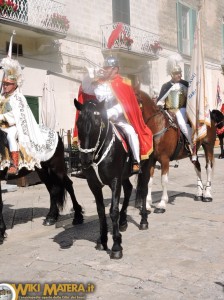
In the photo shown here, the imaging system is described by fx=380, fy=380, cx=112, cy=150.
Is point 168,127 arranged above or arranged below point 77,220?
above

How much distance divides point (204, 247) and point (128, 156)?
1522mm

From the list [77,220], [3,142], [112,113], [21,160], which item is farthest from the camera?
[77,220]

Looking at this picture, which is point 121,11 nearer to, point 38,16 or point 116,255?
point 38,16

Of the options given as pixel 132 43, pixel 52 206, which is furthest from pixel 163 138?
pixel 132 43

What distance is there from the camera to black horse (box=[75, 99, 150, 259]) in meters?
4.16

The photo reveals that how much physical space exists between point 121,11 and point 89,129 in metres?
16.7

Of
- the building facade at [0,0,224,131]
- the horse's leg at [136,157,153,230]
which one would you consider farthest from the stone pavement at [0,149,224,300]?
the building facade at [0,0,224,131]

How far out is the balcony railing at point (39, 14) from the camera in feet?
46.1

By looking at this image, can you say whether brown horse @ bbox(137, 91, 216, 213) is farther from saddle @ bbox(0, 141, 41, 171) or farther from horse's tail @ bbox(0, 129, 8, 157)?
horse's tail @ bbox(0, 129, 8, 157)

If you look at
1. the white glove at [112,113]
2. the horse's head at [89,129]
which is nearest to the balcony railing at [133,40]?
the white glove at [112,113]

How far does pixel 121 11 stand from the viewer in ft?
63.4

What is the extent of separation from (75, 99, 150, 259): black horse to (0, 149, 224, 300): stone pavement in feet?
1.27

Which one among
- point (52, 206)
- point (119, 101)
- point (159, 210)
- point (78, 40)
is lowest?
point (159, 210)

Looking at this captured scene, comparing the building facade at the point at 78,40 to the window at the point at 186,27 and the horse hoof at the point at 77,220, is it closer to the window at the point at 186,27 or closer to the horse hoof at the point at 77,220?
the window at the point at 186,27
